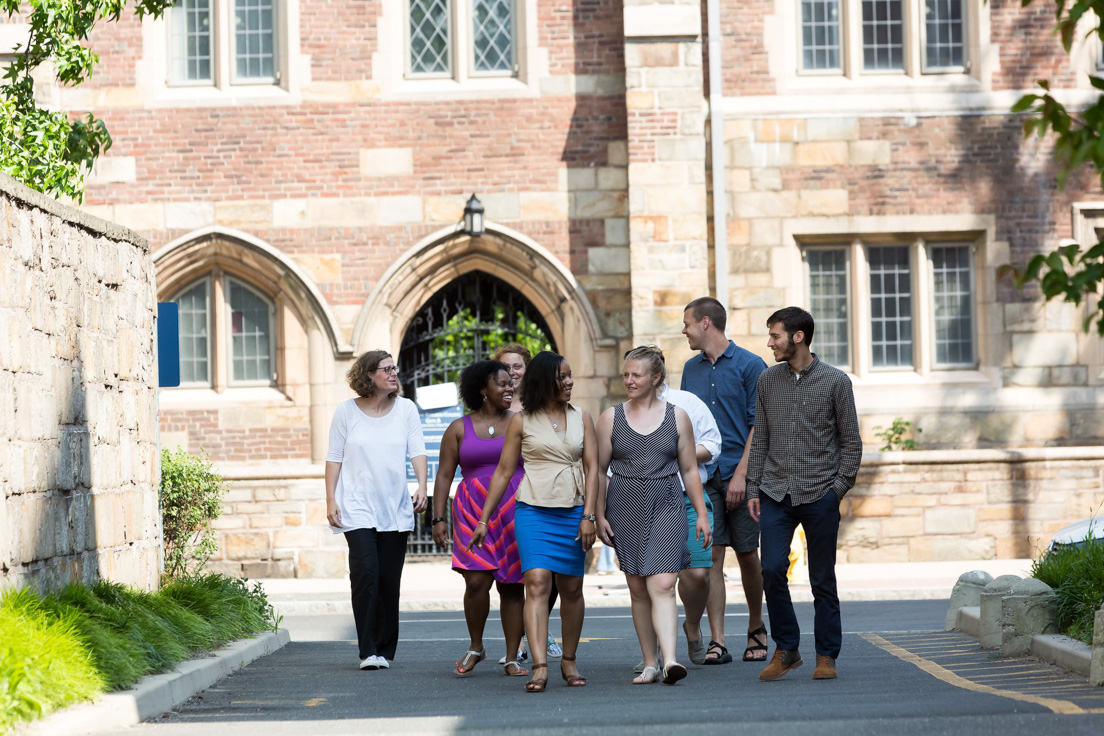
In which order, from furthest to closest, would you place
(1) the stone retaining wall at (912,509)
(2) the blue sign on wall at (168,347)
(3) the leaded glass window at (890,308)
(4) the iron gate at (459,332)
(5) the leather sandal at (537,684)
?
(4) the iron gate at (459,332) → (3) the leaded glass window at (890,308) → (1) the stone retaining wall at (912,509) → (2) the blue sign on wall at (168,347) → (5) the leather sandal at (537,684)

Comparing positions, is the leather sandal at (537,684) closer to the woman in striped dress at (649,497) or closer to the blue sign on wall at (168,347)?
the woman in striped dress at (649,497)

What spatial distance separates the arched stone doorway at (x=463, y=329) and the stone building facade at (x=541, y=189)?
620 millimetres

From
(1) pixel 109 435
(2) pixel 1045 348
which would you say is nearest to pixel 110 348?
(1) pixel 109 435

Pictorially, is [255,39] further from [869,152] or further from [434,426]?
[869,152]

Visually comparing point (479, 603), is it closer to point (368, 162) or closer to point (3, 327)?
point (3, 327)

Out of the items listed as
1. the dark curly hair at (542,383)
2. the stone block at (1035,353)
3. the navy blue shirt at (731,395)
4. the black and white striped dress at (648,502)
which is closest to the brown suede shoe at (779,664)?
the black and white striped dress at (648,502)

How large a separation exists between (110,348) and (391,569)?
2382 millimetres

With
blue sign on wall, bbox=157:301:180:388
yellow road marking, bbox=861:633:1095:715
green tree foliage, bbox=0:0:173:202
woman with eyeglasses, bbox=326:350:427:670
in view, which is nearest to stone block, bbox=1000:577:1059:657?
yellow road marking, bbox=861:633:1095:715

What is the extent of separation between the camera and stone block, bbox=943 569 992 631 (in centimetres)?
962

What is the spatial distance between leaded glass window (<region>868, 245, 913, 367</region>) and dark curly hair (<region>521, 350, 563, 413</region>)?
33.8 ft

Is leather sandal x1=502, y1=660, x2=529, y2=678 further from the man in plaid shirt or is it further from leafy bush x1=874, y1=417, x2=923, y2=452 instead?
leafy bush x1=874, y1=417, x2=923, y2=452

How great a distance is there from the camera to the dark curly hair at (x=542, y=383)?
7.21 m

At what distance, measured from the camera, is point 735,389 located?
836 cm

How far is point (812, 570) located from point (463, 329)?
1032 centimetres
